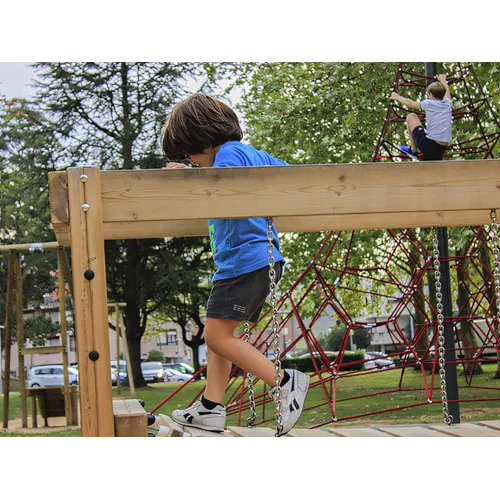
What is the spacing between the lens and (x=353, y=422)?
352 inches

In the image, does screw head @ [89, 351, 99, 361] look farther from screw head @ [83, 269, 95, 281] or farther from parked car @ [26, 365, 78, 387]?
parked car @ [26, 365, 78, 387]

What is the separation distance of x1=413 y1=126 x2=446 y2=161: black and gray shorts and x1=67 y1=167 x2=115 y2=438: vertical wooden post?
434cm

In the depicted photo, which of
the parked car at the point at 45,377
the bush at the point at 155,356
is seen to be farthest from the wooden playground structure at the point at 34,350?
the bush at the point at 155,356

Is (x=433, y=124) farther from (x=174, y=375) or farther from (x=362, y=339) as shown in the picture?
(x=174, y=375)

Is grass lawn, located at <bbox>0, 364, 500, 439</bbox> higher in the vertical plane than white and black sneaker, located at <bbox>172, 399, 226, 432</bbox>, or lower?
lower

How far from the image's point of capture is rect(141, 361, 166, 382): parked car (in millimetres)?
31047

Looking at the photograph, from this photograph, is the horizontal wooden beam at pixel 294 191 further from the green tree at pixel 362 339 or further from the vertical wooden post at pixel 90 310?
the green tree at pixel 362 339

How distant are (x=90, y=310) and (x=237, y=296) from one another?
23.1 inches

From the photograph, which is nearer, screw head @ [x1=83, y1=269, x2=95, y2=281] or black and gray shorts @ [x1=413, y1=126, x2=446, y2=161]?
screw head @ [x1=83, y1=269, x2=95, y2=281]

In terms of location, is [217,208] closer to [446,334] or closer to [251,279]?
[251,279]

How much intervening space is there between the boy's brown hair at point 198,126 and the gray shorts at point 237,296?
21.3 inches

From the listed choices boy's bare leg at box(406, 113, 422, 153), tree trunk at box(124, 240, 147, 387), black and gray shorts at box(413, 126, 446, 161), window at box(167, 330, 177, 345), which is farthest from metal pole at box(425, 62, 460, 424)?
window at box(167, 330, 177, 345)

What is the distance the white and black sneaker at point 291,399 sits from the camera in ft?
8.47

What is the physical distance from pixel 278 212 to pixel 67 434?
172 inches
